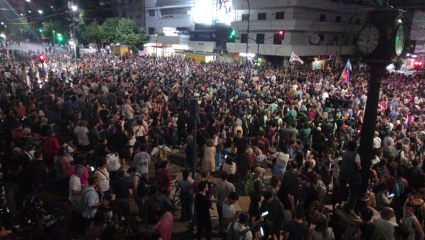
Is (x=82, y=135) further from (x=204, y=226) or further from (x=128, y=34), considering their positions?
(x=128, y=34)

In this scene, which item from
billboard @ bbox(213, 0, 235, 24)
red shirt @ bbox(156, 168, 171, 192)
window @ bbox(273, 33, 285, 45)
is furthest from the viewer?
billboard @ bbox(213, 0, 235, 24)

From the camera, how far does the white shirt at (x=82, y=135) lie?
8438 mm

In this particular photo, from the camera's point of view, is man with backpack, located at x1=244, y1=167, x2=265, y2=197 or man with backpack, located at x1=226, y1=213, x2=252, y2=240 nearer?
man with backpack, located at x1=226, y1=213, x2=252, y2=240

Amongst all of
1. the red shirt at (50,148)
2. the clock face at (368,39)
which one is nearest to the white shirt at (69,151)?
the red shirt at (50,148)

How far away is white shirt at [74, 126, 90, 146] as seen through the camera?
332 inches

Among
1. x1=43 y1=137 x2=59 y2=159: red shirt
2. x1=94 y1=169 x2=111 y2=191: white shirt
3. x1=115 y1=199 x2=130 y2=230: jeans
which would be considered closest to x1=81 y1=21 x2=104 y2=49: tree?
x1=43 y1=137 x2=59 y2=159: red shirt

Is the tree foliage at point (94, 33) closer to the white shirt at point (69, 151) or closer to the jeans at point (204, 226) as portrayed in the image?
the white shirt at point (69, 151)

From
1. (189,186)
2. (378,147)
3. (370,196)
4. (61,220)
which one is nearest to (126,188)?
(189,186)

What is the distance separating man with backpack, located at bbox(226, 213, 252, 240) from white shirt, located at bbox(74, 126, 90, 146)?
576cm

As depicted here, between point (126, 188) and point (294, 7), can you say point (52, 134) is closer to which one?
point (126, 188)

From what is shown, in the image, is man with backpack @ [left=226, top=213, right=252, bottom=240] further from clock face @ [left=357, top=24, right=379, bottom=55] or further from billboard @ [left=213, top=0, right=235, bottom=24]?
billboard @ [left=213, top=0, right=235, bottom=24]

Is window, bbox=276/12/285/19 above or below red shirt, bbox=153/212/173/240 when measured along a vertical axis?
above

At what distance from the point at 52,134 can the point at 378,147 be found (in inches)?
363

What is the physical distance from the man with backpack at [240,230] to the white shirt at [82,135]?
576cm
